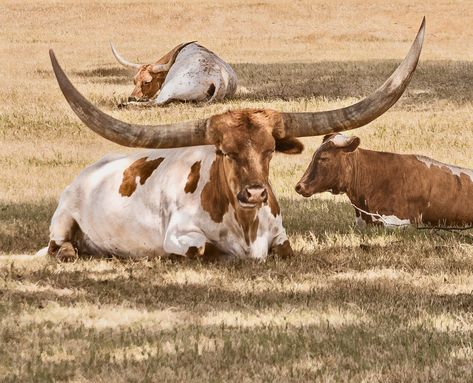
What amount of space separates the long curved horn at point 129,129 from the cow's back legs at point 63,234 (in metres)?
1.16

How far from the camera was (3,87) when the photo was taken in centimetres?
2500

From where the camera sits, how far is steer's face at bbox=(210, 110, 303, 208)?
8664mm

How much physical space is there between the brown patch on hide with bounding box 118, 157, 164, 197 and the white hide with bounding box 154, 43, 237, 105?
495 inches

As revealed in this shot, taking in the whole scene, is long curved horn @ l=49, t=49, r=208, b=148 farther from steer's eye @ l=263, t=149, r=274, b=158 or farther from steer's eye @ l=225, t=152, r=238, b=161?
steer's eye @ l=263, t=149, r=274, b=158

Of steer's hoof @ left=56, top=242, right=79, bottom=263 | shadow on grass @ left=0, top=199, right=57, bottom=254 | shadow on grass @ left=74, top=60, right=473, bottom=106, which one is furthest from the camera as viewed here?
shadow on grass @ left=74, top=60, right=473, bottom=106

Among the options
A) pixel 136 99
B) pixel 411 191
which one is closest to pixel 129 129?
pixel 411 191

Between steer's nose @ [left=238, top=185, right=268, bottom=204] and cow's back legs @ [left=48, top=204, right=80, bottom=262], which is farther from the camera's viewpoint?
cow's back legs @ [left=48, top=204, right=80, bottom=262]

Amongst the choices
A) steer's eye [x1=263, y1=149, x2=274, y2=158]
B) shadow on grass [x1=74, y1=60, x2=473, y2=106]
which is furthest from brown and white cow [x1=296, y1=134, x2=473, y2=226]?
shadow on grass [x1=74, y1=60, x2=473, y2=106]

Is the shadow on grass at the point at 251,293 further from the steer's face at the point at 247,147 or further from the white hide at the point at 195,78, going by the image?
the white hide at the point at 195,78

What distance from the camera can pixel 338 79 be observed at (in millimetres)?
26766

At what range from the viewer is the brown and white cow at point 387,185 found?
1122 centimetres

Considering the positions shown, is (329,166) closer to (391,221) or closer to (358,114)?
(391,221)

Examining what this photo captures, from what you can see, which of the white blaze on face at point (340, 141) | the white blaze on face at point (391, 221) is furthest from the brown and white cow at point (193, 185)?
the white blaze on face at point (340, 141)

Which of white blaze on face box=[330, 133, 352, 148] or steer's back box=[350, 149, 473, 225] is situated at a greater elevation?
white blaze on face box=[330, 133, 352, 148]
